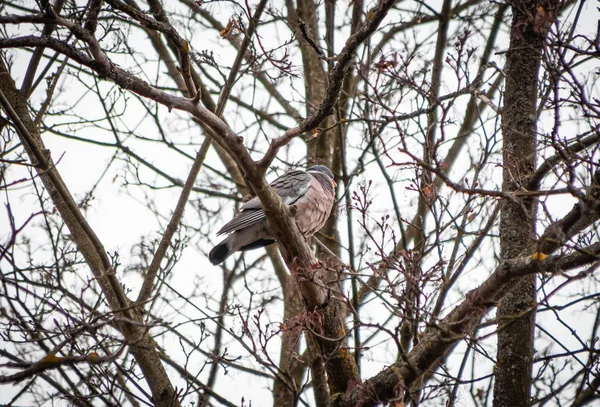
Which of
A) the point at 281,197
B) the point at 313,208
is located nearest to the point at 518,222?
the point at 313,208

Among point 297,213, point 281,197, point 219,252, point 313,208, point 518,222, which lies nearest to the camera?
point 518,222

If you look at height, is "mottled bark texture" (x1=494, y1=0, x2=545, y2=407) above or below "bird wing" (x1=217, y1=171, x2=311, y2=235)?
below

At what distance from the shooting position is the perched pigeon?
5.01 metres

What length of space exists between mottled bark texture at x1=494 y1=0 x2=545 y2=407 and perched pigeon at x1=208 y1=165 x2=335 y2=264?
1.78 m

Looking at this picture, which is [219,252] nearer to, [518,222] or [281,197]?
[281,197]

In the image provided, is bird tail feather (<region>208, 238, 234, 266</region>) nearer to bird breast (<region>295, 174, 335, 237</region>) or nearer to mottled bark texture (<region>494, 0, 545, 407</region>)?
bird breast (<region>295, 174, 335, 237</region>)

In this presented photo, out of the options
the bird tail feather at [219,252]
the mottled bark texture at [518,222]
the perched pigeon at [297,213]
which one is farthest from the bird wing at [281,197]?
the mottled bark texture at [518,222]

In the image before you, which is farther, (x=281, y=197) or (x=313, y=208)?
(x=281, y=197)

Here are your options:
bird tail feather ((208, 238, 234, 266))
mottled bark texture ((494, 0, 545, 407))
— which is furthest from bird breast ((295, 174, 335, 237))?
mottled bark texture ((494, 0, 545, 407))

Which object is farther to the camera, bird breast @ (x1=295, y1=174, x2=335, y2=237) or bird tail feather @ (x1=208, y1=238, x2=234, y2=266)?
bird breast @ (x1=295, y1=174, x2=335, y2=237)

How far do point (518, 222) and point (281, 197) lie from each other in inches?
90.5

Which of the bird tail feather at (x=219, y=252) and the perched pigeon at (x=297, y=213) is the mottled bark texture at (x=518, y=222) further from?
the bird tail feather at (x=219, y=252)

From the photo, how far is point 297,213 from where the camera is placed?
16.9ft

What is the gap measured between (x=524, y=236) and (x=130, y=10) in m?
2.91
